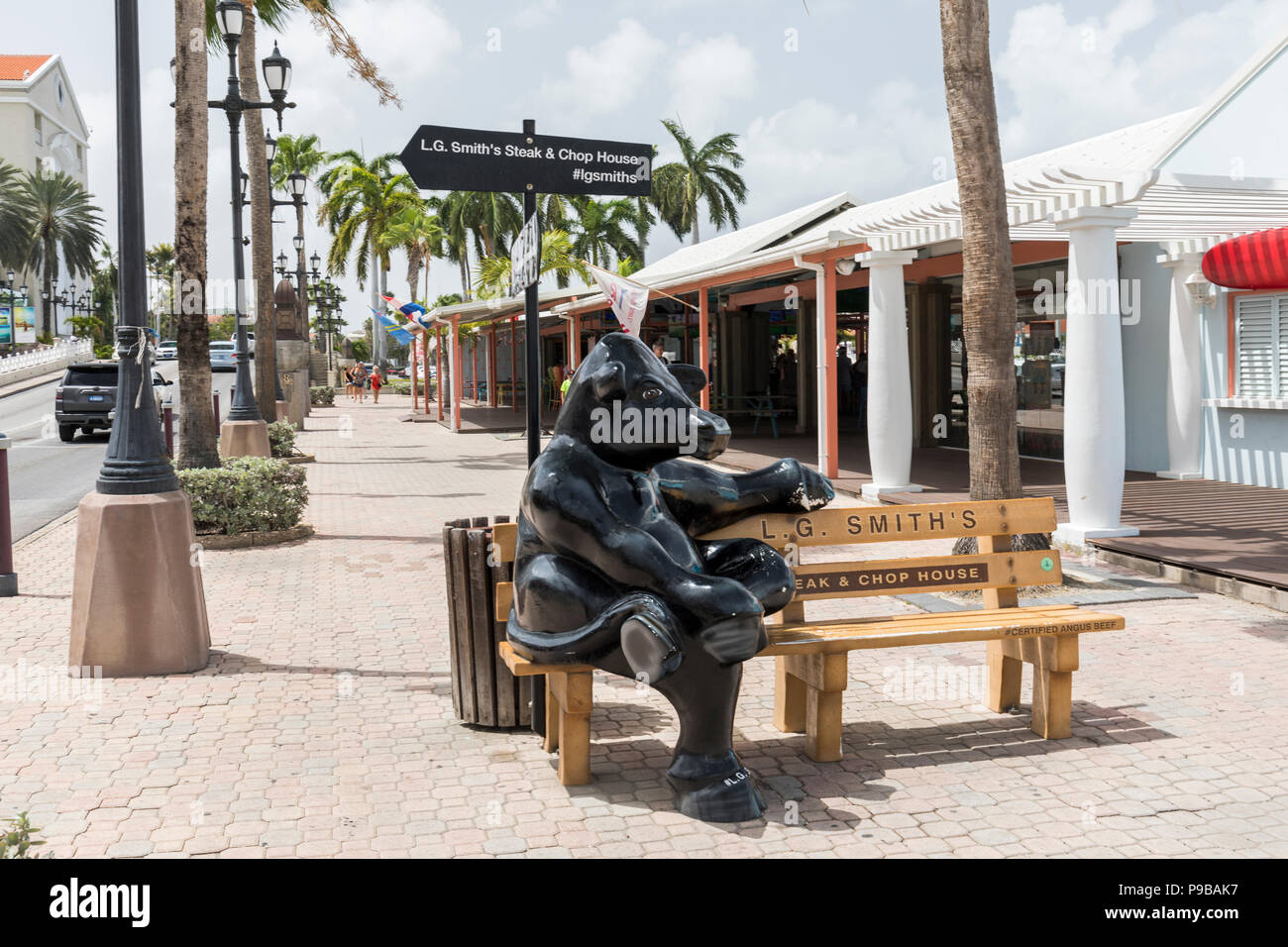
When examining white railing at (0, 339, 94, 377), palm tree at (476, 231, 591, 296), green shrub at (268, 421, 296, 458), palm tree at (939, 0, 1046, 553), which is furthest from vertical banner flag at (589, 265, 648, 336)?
white railing at (0, 339, 94, 377)

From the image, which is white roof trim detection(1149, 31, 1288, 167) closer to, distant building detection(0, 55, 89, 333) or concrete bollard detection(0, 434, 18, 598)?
concrete bollard detection(0, 434, 18, 598)

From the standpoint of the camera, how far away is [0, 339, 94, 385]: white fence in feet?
140

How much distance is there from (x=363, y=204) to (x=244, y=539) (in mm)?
37261

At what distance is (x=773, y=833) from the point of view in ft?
12.1

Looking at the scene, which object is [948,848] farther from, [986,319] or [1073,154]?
[1073,154]

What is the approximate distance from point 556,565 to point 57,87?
331ft

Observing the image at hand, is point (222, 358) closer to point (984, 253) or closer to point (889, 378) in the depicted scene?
point (889, 378)

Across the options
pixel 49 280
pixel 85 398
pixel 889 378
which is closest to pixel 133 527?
pixel 889 378

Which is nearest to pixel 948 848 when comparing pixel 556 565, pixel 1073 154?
pixel 556 565

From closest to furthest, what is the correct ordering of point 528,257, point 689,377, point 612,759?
point 689,377 → point 612,759 → point 528,257

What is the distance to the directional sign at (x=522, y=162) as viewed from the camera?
4789 millimetres

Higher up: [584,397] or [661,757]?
[584,397]

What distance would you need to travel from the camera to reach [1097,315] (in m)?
8.60

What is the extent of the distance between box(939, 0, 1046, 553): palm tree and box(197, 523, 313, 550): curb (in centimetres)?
608
